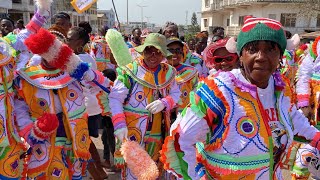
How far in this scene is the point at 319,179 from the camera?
3.49 meters

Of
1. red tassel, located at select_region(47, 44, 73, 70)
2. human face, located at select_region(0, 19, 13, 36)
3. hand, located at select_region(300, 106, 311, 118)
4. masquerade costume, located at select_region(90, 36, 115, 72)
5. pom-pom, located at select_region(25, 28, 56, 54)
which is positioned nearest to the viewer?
pom-pom, located at select_region(25, 28, 56, 54)

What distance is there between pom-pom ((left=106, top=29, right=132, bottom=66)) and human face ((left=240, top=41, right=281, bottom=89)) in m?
2.02

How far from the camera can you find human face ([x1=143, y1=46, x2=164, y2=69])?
3168 millimetres

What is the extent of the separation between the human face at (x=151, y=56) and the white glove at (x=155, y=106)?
0.37 metres

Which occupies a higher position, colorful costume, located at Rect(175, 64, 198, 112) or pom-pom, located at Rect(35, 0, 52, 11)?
pom-pom, located at Rect(35, 0, 52, 11)

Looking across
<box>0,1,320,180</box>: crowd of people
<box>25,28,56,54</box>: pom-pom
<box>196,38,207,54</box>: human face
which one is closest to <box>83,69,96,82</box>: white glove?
<box>0,1,320,180</box>: crowd of people

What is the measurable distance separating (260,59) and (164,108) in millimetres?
1606

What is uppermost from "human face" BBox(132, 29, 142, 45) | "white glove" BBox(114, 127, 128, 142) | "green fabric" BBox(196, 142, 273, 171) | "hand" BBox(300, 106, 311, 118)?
"human face" BBox(132, 29, 142, 45)

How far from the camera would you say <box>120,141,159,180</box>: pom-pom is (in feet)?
8.21

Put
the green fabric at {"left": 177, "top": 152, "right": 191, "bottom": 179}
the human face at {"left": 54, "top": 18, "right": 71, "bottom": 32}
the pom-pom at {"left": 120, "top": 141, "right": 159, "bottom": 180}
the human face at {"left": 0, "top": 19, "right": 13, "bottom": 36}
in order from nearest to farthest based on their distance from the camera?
the green fabric at {"left": 177, "top": 152, "right": 191, "bottom": 179} < the pom-pom at {"left": 120, "top": 141, "right": 159, "bottom": 180} < the human face at {"left": 54, "top": 18, "right": 71, "bottom": 32} < the human face at {"left": 0, "top": 19, "right": 13, "bottom": 36}

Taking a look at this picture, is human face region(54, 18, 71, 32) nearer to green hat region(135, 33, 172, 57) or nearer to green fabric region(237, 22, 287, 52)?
green hat region(135, 33, 172, 57)

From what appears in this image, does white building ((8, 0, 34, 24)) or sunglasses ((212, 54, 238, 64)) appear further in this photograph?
white building ((8, 0, 34, 24))

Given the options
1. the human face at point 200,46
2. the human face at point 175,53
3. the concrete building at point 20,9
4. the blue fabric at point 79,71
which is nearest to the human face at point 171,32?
the human face at point 200,46

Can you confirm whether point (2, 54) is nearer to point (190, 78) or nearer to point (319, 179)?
point (190, 78)
